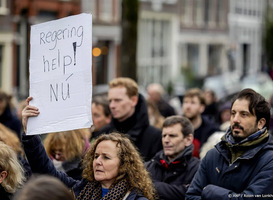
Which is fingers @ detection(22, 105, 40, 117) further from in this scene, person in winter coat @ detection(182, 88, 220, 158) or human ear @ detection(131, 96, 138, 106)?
person in winter coat @ detection(182, 88, 220, 158)

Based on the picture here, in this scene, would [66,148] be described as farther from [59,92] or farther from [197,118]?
[197,118]

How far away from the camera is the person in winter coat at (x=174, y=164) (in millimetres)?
4965

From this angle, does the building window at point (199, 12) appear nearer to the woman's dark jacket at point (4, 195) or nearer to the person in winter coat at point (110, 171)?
the person in winter coat at point (110, 171)

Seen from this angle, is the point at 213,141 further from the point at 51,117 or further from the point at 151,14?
the point at 151,14

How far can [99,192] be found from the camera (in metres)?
4.08

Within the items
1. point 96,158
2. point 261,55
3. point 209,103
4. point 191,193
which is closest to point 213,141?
point 191,193

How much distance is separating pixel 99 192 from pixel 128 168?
0.86 ft

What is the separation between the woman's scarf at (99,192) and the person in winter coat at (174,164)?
976mm

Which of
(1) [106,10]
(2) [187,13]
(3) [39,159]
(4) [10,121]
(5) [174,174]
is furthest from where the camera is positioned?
(2) [187,13]

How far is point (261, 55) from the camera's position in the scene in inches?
2207

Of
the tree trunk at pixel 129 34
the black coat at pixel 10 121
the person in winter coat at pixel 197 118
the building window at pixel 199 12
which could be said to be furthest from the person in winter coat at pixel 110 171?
the building window at pixel 199 12

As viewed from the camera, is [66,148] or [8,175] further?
[66,148]

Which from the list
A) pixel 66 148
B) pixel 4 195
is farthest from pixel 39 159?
pixel 66 148

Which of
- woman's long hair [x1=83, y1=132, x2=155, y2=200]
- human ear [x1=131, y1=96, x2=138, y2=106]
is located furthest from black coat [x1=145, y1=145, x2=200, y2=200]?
human ear [x1=131, y1=96, x2=138, y2=106]
